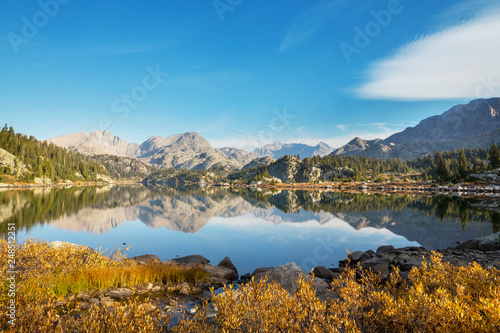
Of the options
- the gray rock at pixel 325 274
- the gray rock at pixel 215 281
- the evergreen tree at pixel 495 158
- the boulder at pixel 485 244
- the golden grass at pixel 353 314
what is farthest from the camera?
the evergreen tree at pixel 495 158

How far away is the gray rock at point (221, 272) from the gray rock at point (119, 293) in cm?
554

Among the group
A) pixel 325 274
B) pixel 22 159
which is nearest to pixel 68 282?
pixel 325 274

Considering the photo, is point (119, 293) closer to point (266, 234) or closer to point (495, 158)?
point (266, 234)

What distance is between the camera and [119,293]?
13.7 m

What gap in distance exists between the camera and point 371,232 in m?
36.6

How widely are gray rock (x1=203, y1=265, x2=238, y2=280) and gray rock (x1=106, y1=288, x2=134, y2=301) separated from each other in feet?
18.2

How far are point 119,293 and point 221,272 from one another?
6895 millimetres

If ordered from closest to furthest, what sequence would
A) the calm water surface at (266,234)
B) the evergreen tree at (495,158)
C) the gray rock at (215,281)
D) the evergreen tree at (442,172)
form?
the gray rock at (215,281)
the calm water surface at (266,234)
the evergreen tree at (495,158)
the evergreen tree at (442,172)

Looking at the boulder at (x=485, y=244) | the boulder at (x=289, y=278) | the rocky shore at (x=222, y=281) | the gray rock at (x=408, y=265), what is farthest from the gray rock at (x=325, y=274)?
the boulder at (x=485, y=244)

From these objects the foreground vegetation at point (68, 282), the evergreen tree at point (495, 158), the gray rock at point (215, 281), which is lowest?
the gray rock at point (215, 281)

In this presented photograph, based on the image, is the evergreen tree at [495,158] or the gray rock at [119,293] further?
the evergreen tree at [495,158]

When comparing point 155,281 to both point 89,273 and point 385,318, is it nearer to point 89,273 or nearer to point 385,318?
point 89,273

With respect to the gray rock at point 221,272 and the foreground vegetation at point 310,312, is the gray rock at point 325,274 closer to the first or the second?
the gray rock at point 221,272

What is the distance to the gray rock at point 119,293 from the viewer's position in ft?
44.2
